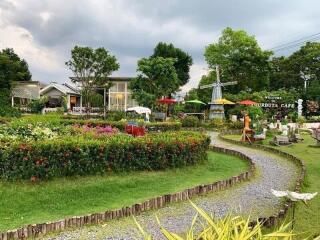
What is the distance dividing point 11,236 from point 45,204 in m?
1.93

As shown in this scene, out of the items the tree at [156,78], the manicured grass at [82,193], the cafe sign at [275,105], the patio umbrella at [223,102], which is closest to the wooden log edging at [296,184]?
the manicured grass at [82,193]

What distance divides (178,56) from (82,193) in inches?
1676

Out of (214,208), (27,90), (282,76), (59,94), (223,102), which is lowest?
(214,208)

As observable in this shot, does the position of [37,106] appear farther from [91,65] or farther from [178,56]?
[178,56]

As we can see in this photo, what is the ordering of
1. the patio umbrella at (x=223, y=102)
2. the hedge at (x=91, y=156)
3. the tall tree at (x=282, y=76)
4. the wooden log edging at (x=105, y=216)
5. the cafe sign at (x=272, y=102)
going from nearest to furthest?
1. the wooden log edging at (x=105, y=216)
2. the hedge at (x=91, y=156)
3. the patio umbrella at (x=223, y=102)
4. the cafe sign at (x=272, y=102)
5. the tall tree at (x=282, y=76)

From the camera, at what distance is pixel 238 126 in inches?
1109

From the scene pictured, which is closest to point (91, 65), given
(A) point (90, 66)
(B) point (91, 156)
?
(A) point (90, 66)

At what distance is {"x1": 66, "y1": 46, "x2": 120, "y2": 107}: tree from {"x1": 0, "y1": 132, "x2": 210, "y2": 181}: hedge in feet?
101

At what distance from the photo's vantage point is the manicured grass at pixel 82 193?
7459mm

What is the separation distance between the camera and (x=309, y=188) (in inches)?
389

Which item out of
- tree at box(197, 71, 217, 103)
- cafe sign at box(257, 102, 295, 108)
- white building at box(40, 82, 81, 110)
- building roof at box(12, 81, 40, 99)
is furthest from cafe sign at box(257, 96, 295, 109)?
building roof at box(12, 81, 40, 99)

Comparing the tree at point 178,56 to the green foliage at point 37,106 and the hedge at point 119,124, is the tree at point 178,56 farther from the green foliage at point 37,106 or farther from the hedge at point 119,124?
the hedge at point 119,124

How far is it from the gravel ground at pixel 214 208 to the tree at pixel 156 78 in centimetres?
2766

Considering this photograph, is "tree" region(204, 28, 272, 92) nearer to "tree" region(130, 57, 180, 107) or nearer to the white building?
"tree" region(130, 57, 180, 107)
